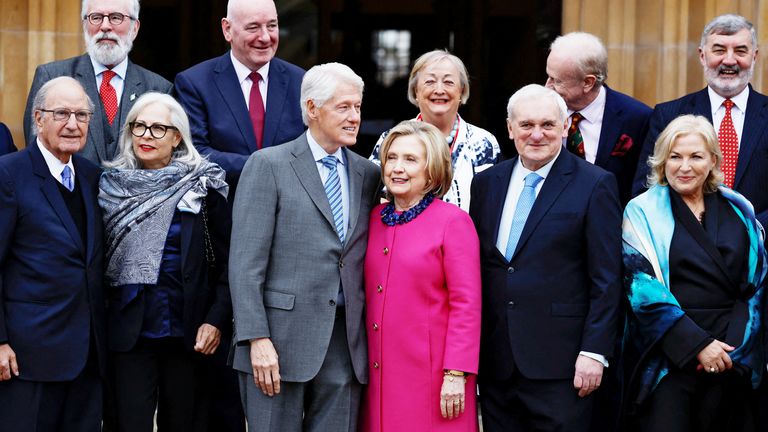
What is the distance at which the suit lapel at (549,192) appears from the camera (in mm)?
4398

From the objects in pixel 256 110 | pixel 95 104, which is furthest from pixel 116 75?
pixel 256 110

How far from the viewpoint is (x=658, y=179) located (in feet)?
15.3

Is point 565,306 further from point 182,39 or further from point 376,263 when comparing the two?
point 182,39

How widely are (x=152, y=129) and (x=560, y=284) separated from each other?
1.76 m

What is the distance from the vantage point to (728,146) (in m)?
5.18

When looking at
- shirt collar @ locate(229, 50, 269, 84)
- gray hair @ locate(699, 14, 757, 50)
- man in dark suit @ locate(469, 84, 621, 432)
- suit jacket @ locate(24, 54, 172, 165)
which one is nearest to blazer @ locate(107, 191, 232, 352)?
suit jacket @ locate(24, 54, 172, 165)

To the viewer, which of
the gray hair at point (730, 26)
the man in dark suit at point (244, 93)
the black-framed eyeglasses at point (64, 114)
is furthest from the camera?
the gray hair at point (730, 26)

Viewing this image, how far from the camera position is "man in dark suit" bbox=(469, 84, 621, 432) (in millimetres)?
4344

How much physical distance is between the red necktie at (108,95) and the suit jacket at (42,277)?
0.73m

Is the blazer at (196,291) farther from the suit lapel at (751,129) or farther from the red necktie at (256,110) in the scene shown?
the suit lapel at (751,129)

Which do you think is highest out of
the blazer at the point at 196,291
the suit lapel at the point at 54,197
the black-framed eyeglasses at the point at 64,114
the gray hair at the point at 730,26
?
the gray hair at the point at 730,26

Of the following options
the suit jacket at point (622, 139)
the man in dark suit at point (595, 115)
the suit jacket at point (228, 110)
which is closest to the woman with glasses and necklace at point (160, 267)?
the suit jacket at point (228, 110)

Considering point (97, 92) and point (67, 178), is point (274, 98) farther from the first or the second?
point (67, 178)

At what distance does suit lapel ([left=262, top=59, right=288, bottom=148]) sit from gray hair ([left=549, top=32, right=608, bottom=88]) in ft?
4.24
